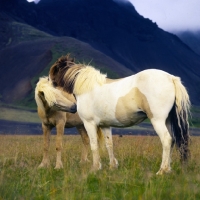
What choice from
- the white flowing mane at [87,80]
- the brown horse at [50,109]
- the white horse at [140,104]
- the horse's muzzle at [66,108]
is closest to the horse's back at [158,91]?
the white horse at [140,104]

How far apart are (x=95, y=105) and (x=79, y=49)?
102545mm

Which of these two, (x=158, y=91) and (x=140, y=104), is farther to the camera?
(x=140, y=104)

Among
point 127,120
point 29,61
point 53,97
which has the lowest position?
point 127,120

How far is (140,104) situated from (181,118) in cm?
85

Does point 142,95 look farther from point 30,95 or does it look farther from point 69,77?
point 30,95

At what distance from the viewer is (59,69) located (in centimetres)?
957

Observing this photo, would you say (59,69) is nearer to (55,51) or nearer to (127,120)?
Result: (127,120)

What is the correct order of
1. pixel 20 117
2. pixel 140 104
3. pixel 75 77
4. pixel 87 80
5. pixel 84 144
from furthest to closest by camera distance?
1. pixel 20 117
2. pixel 84 144
3. pixel 75 77
4. pixel 87 80
5. pixel 140 104

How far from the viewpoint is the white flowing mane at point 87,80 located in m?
8.47

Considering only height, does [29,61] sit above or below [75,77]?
above

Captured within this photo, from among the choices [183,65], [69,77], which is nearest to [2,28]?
[183,65]

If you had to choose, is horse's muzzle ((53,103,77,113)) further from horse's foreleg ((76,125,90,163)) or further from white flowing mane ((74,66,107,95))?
horse's foreleg ((76,125,90,163))

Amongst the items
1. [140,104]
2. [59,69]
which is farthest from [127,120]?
[59,69]

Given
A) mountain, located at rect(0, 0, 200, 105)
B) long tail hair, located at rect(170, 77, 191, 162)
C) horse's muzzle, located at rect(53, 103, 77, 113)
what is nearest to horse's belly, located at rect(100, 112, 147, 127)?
long tail hair, located at rect(170, 77, 191, 162)
